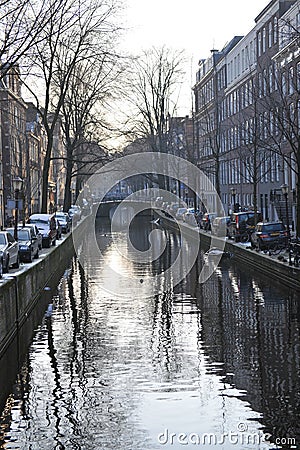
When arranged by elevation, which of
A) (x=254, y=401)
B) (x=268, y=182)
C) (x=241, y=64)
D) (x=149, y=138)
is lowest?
(x=254, y=401)

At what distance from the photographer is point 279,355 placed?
17.5m

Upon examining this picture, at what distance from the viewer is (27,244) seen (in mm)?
34406

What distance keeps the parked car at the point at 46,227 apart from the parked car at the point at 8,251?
11.5 meters

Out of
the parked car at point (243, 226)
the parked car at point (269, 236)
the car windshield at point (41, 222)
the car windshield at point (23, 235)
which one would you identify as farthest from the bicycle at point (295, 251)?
the car windshield at point (41, 222)

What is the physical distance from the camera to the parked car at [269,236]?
3769 cm

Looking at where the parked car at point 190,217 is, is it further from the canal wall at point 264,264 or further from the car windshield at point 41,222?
the car windshield at point 41,222

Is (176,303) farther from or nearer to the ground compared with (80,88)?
nearer to the ground

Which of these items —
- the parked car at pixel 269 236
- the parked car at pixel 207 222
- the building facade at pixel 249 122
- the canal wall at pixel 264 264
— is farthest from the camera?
the parked car at pixel 207 222

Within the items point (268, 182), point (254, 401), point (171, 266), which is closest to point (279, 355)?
point (254, 401)

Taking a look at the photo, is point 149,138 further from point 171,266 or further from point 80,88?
point 171,266

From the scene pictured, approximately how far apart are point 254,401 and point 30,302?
11637 millimetres

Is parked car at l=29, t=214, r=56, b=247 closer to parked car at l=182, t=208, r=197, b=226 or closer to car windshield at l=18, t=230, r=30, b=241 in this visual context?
→ car windshield at l=18, t=230, r=30, b=241

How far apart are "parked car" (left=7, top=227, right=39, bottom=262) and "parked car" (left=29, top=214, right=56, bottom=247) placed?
590 centimetres

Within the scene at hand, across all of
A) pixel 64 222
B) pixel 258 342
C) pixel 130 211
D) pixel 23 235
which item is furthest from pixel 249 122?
pixel 130 211
